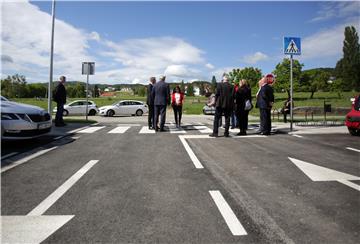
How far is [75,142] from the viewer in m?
8.16

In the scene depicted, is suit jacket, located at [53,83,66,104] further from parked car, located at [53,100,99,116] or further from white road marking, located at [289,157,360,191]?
parked car, located at [53,100,99,116]

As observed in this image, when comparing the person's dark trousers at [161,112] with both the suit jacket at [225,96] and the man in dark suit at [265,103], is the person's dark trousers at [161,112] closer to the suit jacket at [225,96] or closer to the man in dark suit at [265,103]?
the suit jacket at [225,96]

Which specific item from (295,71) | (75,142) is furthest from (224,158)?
(295,71)

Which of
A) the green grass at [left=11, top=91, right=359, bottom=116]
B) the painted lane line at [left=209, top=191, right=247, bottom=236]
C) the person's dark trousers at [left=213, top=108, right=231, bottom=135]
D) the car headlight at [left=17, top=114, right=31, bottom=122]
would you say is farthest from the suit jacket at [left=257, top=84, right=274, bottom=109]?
the green grass at [left=11, top=91, right=359, bottom=116]

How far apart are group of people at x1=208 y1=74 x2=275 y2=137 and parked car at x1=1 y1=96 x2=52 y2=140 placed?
17.3ft

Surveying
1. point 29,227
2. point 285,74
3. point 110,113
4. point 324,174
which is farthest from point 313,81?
point 29,227

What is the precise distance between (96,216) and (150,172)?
1.91 metres

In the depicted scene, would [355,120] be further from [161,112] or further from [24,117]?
[24,117]

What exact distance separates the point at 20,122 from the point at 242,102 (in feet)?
24.3

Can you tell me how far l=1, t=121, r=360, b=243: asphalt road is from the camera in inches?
108

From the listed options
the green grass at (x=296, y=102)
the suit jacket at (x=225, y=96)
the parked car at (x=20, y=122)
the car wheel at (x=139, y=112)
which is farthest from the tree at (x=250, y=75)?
the parked car at (x=20, y=122)

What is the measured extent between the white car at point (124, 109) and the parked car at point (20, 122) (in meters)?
18.5

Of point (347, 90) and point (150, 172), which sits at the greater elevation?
point (347, 90)

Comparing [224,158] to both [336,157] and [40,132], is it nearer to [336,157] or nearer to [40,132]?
[336,157]
